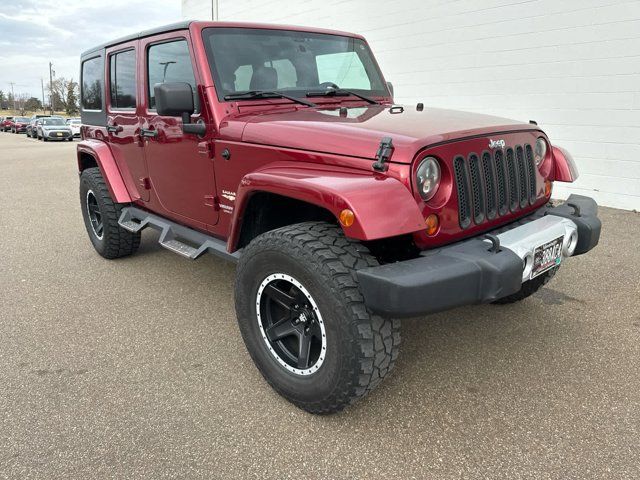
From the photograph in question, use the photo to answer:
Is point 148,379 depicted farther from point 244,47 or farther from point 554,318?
point 554,318

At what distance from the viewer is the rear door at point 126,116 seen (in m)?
3.80

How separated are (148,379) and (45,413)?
51 centimetres

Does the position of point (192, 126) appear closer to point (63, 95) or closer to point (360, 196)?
point (360, 196)

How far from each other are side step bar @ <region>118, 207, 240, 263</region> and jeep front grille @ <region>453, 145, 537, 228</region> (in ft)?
4.40

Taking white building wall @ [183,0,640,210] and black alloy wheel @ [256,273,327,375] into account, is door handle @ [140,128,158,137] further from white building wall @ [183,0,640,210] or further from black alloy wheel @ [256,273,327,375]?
white building wall @ [183,0,640,210]

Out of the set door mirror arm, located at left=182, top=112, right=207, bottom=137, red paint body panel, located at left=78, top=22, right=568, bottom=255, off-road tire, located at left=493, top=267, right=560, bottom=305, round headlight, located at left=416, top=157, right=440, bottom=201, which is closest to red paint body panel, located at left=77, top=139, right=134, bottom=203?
red paint body panel, located at left=78, top=22, right=568, bottom=255

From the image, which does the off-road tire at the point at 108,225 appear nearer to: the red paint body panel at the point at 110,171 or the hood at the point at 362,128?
the red paint body panel at the point at 110,171

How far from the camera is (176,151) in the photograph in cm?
331

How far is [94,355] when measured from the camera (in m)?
2.97

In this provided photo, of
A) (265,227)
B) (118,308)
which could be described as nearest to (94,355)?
(118,308)

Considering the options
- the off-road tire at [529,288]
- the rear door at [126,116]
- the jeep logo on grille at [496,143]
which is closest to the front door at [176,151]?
the rear door at [126,116]

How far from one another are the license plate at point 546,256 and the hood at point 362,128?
64 centimetres

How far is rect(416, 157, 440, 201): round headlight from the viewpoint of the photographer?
218cm

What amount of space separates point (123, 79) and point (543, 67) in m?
5.88
